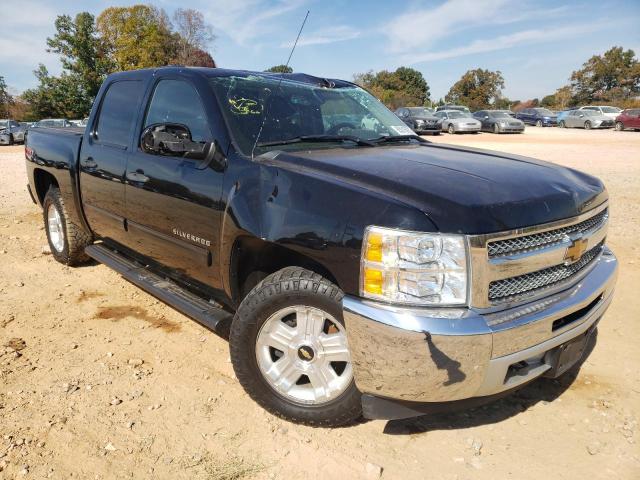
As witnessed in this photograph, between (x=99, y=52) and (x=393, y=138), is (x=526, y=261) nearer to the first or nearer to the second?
(x=393, y=138)

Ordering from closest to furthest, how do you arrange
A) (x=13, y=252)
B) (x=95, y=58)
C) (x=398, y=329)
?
(x=398, y=329), (x=13, y=252), (x=95, y=58)

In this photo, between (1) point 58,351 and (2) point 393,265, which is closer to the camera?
(2) point 393,265

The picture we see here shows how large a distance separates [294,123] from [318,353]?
5.02 feet

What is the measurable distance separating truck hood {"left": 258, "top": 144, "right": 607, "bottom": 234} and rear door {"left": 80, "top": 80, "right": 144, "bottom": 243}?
1.60m

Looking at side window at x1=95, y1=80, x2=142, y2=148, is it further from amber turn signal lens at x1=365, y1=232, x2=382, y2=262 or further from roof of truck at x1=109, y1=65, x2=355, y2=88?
amber turn signal lens at x1=365, y1=232, x2=382, y2=262

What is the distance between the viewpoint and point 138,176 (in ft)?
11.5

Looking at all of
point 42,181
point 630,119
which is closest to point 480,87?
point 630,119

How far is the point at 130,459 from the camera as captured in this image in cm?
240

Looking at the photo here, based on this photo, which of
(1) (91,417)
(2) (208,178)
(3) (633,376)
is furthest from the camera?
(3) (633,376)

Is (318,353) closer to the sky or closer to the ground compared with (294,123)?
closer to the ground

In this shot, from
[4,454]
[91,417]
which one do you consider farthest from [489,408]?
[4,454]

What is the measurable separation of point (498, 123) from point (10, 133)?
26.7 m

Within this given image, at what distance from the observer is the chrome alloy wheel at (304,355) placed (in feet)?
8.09

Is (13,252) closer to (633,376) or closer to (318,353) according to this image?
(318,353)
